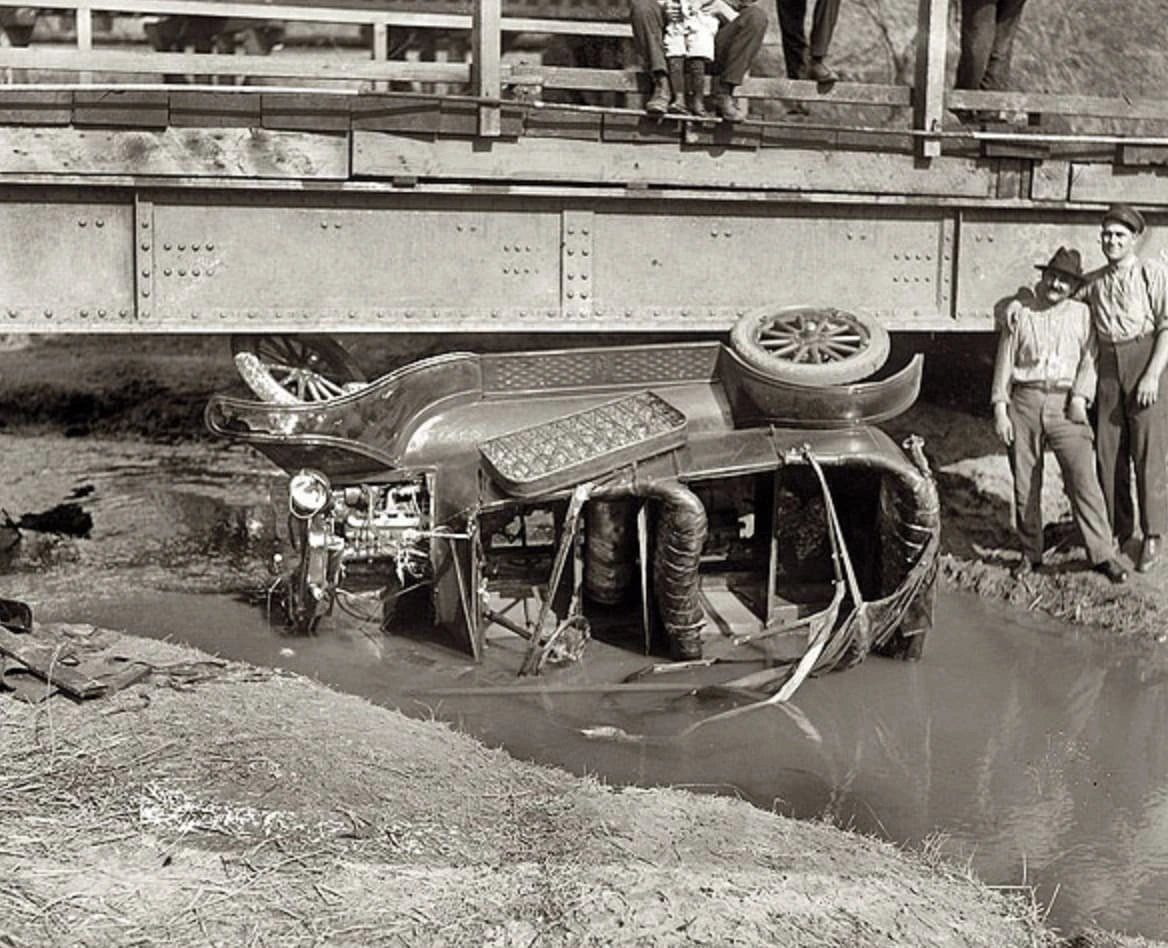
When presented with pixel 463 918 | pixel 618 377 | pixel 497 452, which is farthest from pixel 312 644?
pixel 463 918

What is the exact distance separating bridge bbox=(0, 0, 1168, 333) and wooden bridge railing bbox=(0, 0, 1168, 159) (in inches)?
0.9

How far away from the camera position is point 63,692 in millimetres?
7441

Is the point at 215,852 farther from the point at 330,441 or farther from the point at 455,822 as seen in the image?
the point at 330,441

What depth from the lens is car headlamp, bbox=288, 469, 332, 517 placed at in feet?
30.2

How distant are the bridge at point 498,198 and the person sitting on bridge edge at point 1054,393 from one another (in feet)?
1.20

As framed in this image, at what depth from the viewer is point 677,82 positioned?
10289 millimetres

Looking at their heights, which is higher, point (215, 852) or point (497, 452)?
point (497, 452)

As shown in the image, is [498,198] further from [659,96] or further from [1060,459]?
[1060,459]

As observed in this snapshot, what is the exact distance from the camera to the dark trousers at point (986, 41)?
11.2m

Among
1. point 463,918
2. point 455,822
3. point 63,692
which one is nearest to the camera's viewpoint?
point 463,918

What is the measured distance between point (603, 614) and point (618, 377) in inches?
59.8

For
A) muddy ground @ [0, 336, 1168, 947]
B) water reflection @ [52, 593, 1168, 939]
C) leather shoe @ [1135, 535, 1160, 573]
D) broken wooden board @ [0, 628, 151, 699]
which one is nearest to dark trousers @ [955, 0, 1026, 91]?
leather shoe @ [1135, 535, 1160, 573]

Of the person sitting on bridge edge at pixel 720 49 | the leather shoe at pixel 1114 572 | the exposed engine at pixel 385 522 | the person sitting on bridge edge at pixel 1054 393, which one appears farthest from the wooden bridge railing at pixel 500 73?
the leather shoe at pixel 1114 572

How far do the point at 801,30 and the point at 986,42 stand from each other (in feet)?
4.31
